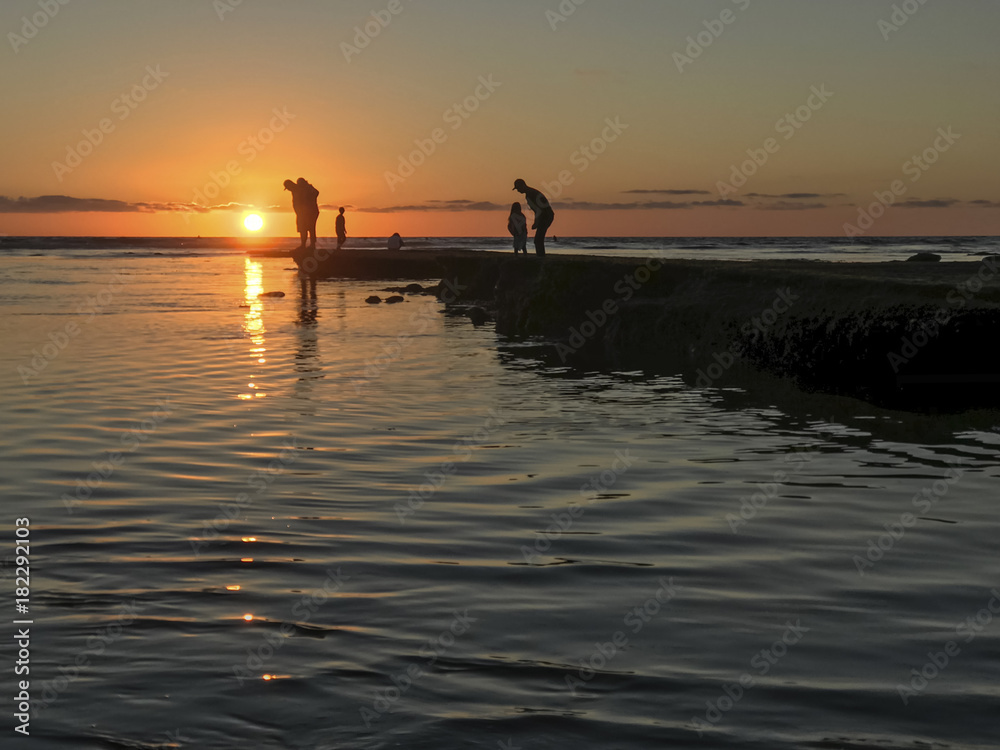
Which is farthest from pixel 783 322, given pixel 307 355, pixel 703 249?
pixel 703 249

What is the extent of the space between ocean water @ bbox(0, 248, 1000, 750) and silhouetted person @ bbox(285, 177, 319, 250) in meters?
26.6

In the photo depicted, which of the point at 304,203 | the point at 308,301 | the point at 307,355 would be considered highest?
the point at 304,203

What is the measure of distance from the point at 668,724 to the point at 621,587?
168cm

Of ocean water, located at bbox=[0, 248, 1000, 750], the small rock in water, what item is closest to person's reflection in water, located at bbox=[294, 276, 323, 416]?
ocean water, located at bbox=[0, 248, 1000, 750]

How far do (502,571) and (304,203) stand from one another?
3464 centimetres

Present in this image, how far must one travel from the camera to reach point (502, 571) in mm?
6074

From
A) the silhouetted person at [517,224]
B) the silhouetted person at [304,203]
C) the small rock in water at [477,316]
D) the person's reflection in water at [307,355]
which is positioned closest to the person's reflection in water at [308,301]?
the person's reflection in water at [307,355]

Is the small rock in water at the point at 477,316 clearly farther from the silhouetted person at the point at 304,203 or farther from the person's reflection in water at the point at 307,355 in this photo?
the silhouetted person at the point at 304,203

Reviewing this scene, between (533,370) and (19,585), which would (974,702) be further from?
(533,370)

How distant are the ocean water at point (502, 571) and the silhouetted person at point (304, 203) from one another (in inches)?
1049

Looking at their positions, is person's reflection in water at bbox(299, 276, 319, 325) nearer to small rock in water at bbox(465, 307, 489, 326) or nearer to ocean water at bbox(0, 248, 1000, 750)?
small rock in water at bbox(465, 307, 489, 326)

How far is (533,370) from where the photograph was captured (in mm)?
15781

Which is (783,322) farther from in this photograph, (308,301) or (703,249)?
(703,249)

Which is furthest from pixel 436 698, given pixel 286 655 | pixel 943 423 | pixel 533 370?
pixel 533 370
